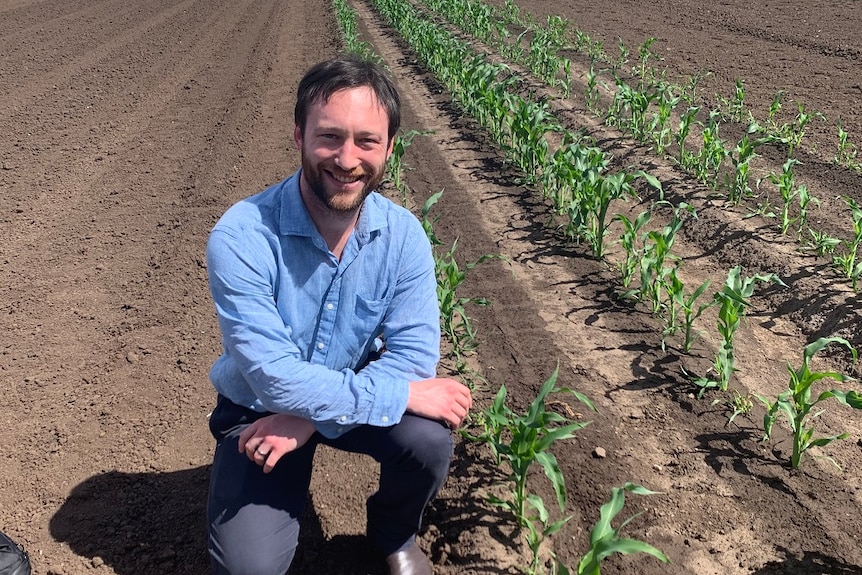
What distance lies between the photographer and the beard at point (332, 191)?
216 cm

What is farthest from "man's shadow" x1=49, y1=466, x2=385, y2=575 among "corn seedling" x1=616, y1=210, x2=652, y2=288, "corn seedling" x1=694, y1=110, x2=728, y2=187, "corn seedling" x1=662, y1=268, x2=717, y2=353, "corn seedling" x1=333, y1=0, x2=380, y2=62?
"corn seedling" x1=333, y1=0, x2=380, y2=62

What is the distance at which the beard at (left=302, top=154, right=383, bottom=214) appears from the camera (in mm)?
2162

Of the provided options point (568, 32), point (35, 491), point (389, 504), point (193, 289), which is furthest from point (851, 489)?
point (568, 32)

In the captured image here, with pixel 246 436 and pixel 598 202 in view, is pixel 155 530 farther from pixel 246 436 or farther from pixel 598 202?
pixel 598 202

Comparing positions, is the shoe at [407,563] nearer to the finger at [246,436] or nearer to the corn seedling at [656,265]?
the finger at [246,436]

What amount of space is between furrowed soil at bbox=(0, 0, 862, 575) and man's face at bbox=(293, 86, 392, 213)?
1.26m

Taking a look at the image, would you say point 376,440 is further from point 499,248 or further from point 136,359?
point 499,248

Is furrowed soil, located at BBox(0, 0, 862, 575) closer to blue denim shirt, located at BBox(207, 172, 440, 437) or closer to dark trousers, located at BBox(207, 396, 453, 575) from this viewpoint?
dark trousers, located at BBox(207, 396, 453, 575)

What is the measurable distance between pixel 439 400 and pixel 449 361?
1.56 metres

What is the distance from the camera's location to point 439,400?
2240mm

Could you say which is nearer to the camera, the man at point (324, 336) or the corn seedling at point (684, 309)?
the man at point (324, 336)

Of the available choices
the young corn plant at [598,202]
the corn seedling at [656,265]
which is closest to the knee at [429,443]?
the corn seedling at [656,265]

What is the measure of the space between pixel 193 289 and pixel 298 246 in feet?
8.14

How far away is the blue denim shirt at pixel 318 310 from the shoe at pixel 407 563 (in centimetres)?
51
